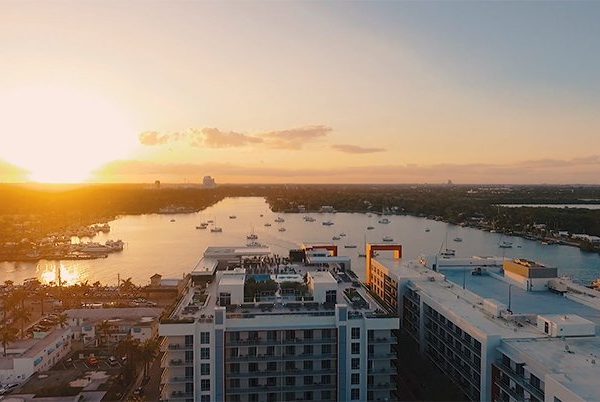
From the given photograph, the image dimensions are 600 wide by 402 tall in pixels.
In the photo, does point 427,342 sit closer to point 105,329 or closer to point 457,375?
point 457,375

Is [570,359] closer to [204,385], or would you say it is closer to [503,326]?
[503,326]

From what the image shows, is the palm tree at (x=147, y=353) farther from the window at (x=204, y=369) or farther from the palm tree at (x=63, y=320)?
the palm tree at (x=63, y=320)

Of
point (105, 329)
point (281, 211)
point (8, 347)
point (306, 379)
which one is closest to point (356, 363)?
point (306, 379)

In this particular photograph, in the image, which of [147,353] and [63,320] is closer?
[147,353]

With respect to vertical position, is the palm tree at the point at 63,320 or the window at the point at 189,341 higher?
the window at the point at 189,341

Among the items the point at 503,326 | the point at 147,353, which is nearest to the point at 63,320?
the point at 147,353

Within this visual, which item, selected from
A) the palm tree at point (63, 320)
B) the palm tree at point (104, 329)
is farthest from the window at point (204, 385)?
the palm tree at point (63, 320)

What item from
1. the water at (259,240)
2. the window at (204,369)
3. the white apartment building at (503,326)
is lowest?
the water at (259,240)
